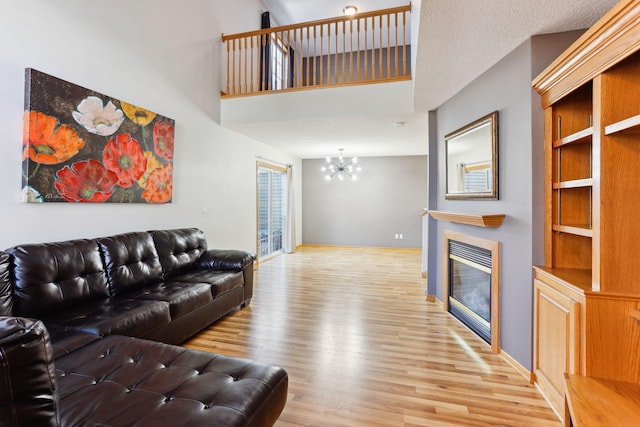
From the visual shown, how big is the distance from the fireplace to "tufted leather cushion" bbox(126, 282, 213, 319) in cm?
255

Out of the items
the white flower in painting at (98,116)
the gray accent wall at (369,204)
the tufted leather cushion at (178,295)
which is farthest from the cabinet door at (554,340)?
the gray accent wall at (369,204)

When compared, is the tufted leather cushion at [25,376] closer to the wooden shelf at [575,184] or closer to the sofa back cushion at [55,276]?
the sofa back cushion at [55,276]

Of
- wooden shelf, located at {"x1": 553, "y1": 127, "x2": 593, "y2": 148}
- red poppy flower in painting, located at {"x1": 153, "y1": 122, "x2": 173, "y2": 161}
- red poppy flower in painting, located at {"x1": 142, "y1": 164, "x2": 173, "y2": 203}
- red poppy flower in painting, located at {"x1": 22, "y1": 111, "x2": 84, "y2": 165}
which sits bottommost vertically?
red poppy flower in painting, located at {"x1": 142, "y1": 164, "x2": 173, "y2": 203}

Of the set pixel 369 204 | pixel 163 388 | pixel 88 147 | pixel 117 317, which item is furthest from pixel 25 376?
pixel 369 204

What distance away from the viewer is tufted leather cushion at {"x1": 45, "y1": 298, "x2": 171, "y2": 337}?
1936 mm

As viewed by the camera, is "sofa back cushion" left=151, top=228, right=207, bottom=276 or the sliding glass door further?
the sliding glass door

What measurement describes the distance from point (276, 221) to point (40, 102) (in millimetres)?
5063

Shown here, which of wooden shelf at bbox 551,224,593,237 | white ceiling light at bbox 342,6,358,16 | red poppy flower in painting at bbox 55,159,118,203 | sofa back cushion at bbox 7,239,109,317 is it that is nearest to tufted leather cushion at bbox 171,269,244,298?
sofa back cushion at bbox 7,239,109,317

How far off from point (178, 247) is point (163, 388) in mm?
2240

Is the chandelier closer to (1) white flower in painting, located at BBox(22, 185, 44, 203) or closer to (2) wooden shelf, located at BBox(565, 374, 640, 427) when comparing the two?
(1) white flower in painting, located at BBox(22, 185, 44, 203)

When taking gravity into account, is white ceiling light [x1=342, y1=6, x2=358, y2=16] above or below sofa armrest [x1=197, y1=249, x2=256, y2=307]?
above

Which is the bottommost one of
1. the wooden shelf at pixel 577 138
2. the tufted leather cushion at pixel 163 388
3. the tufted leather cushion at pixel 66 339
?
the tufted leather cushion at pixel 163 388

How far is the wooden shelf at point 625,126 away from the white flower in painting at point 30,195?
3.70m

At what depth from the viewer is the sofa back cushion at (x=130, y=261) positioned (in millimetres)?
2574
